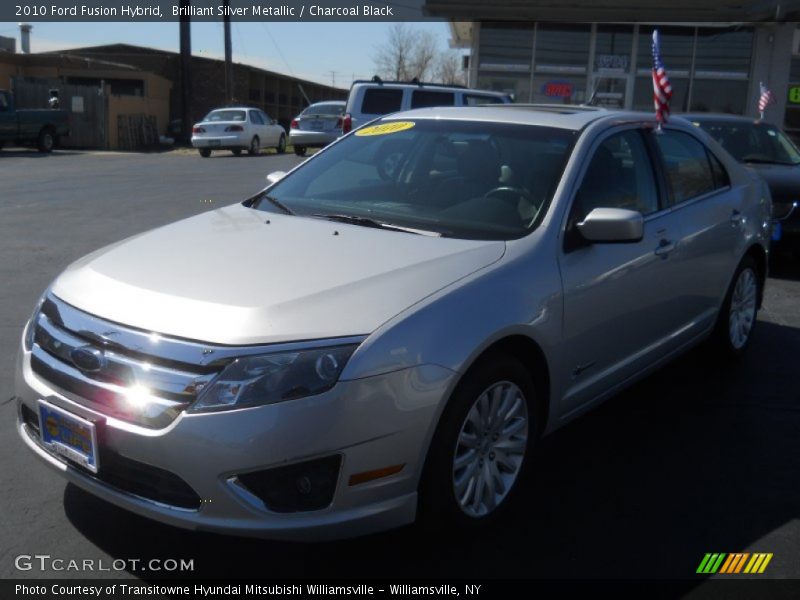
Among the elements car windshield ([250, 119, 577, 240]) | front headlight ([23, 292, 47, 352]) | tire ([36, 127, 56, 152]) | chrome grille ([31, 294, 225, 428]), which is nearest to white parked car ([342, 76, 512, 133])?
car windshield ([250, 119, 577, 240])

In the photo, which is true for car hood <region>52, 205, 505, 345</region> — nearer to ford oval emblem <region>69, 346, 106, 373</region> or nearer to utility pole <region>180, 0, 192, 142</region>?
ford oval emblem <region>69, 346, 106, 373</region>

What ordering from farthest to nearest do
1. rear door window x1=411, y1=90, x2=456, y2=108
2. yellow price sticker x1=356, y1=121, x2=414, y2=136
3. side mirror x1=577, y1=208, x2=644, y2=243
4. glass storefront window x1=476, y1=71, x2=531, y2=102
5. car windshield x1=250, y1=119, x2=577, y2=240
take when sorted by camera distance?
1. glass storefront window x1=476, y1=71, x2=531, y2=102
2. rear door window x1=411, y1=90, x2=456, y2=108
3. yellow price sticker x1=356, y1=121, x2=414, y2=136
4. car windshield x1=250, y1=119, x2=577, y2=240
5. side mirror x1=577, y1=208, x2=644, y2=243

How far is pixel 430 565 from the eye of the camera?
3.18 meters

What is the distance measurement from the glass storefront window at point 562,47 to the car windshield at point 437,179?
1921 centimetres

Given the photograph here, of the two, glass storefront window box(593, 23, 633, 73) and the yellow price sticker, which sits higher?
glass storefront window box(593, 23, 633, 73)

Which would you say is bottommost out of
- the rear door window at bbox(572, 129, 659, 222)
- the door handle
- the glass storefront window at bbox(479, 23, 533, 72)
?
the door handle

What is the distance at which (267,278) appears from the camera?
3238 mm

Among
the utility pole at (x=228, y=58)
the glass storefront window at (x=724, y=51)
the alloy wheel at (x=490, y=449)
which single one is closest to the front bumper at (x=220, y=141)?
the utility pole at (x=228, y=58)

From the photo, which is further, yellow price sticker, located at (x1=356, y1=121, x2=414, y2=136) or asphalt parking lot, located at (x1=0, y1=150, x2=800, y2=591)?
yellow price sticker, located at (x1=356, y1=121, x2=414, y2=136)

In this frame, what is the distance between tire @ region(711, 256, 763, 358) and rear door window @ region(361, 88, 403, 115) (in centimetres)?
1215

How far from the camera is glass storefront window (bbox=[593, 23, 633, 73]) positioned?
74.1 feet

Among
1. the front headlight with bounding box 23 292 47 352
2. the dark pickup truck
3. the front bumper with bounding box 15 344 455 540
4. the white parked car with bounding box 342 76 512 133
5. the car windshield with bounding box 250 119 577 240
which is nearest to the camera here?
the front bumper with bounding box 15 344 455 540

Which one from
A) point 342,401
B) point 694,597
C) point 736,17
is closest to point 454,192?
point 342,401
